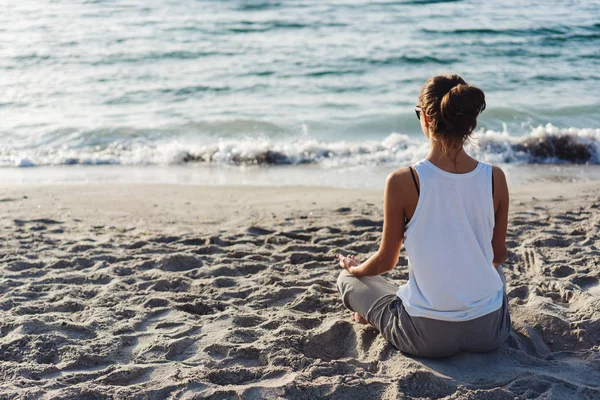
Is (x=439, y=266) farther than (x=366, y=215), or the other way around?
(x=366, y=215)

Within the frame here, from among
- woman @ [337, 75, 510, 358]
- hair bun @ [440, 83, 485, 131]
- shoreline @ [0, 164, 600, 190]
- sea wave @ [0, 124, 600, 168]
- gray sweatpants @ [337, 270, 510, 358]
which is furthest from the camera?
sea wave @ [0, 124, 600, 168]

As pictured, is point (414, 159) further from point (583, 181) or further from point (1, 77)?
point (1, 77)

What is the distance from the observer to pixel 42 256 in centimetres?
467

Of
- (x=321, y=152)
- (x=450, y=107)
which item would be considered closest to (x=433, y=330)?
(x=450, y=107)

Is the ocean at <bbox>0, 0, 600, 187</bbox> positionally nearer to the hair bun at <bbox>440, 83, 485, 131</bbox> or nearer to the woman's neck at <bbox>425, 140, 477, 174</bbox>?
the woman's neck at <bbox>425, 140, 477, 174</bbox>

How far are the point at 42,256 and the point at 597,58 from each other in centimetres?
1222

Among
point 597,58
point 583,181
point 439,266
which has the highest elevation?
point 597,58

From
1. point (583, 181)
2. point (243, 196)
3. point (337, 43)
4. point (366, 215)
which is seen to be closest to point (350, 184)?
point (243, 196)

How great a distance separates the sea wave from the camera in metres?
8.70

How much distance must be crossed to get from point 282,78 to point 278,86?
45 cm

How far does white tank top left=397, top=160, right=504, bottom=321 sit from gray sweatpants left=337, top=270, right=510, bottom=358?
0.04 m

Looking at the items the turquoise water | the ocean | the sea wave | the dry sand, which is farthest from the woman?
the sea wave

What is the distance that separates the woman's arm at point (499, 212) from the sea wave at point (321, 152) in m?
5.45

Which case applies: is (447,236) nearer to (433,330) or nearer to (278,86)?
(433,330)
